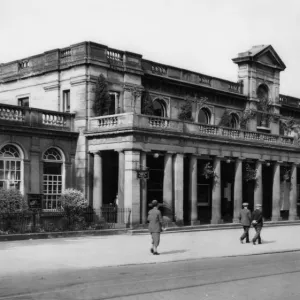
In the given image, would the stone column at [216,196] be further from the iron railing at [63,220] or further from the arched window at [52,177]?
the arched window at [52,177]

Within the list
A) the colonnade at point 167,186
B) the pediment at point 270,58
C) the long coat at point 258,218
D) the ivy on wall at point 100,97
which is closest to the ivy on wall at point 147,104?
the ivy on wall at point 100,97

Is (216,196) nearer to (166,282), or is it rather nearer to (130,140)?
(130,140)

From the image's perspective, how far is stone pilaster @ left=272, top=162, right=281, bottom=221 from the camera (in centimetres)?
3925

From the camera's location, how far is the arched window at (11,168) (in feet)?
97.5

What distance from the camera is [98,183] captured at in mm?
31875

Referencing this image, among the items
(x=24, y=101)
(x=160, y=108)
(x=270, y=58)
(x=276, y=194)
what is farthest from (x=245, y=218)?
(x=270, y=58)

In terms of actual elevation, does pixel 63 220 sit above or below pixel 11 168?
below

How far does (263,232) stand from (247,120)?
12.3 metres

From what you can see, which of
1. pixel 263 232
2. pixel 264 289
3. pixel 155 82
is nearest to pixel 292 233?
pixel 263 232

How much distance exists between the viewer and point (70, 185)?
32.4 metres

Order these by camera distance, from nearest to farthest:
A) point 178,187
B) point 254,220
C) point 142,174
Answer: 1. point 254,220
2. point 142,174
3. point 178,187

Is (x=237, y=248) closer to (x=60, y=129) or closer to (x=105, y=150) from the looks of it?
(x=105, y=150)

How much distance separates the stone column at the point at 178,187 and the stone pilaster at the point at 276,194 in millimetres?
9170

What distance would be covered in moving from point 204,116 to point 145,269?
24.6m
